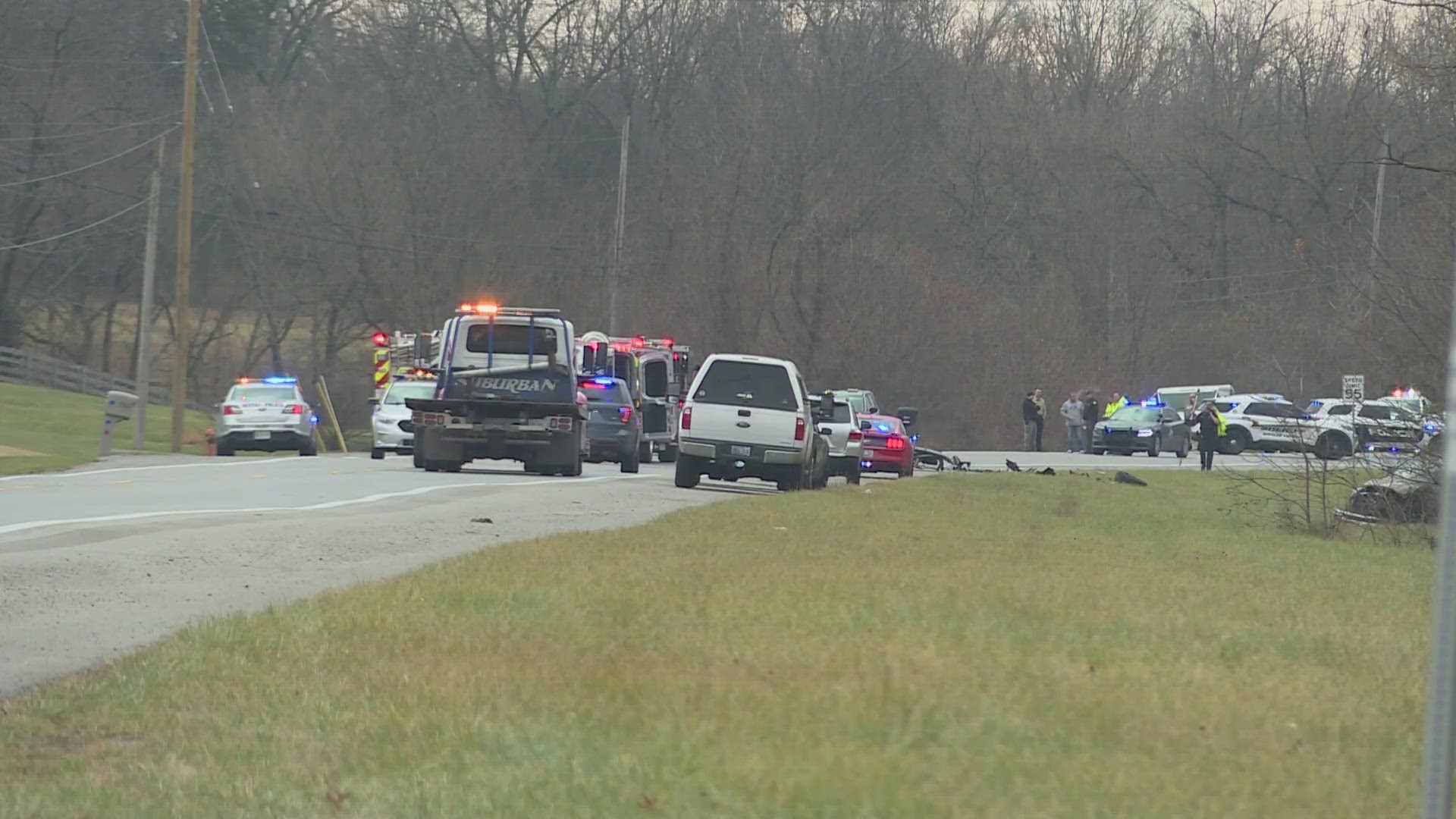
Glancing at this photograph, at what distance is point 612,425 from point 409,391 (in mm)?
5488

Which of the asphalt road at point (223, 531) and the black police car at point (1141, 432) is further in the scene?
the black police car at point (1141, 432)

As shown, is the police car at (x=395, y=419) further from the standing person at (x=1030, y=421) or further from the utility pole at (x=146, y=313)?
the standing person at (x=1030, y=421)

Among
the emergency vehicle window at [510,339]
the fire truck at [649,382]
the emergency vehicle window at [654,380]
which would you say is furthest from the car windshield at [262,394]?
the emergency vehicle window at [510,339]

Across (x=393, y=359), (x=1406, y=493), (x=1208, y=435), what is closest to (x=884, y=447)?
(x=1208, y=435)

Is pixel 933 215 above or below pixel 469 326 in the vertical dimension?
above

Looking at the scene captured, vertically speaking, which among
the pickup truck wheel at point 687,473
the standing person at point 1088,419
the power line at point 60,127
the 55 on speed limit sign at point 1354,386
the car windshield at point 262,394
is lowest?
the pickup truck wheel at point 687,473

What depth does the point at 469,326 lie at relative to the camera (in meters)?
30.8

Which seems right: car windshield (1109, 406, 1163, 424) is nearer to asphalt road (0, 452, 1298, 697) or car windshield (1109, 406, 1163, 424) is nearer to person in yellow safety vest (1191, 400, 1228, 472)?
person in yellow safety vest (1191, 400, 1228, 472)

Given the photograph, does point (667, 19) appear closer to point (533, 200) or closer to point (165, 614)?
point (533, 200)

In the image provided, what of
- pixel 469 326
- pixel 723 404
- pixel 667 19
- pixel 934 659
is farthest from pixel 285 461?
pixel 667 19

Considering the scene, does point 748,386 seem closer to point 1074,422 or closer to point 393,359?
point 393,359

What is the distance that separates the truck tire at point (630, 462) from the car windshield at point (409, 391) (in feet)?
16.4

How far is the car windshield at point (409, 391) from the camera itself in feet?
128

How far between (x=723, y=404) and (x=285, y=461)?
856 centimetres
